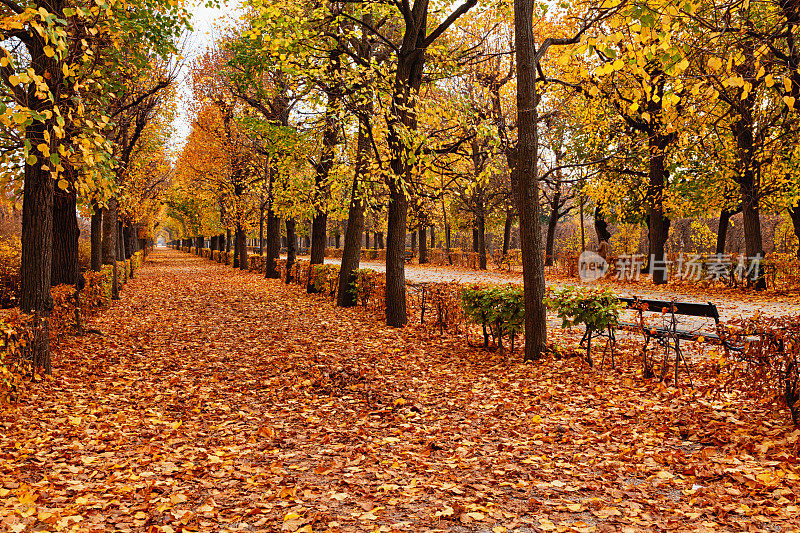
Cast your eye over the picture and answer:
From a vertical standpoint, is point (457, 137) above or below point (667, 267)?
above

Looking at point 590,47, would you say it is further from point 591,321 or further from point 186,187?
point 186,187

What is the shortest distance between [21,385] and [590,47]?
6908mm

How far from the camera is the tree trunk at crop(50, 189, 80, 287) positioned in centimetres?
1092

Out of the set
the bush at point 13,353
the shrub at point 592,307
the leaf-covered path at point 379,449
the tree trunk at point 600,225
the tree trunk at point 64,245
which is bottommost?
the leaf-covered path at point 379,449

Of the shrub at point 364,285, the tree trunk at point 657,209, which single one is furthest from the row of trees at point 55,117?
the tree trunk at point 657,209

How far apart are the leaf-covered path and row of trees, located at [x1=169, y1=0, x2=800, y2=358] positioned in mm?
2073

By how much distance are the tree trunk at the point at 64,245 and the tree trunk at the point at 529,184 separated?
9573mm

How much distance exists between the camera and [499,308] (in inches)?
316

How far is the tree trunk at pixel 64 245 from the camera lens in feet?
35.8

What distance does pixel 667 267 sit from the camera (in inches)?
779

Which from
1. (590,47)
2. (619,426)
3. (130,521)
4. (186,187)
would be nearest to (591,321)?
(619,426)

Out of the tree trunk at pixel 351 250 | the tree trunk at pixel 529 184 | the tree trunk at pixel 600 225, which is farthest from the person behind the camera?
the tree trunk at pixel 600 225

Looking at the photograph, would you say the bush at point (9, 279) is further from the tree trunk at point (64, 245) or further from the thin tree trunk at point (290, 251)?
the thin tree trunk at point (290, 251)

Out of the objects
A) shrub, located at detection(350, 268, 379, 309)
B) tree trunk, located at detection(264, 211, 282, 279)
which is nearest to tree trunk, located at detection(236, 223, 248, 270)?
tree trunk, located at detection(264, 211, 282, 279)
